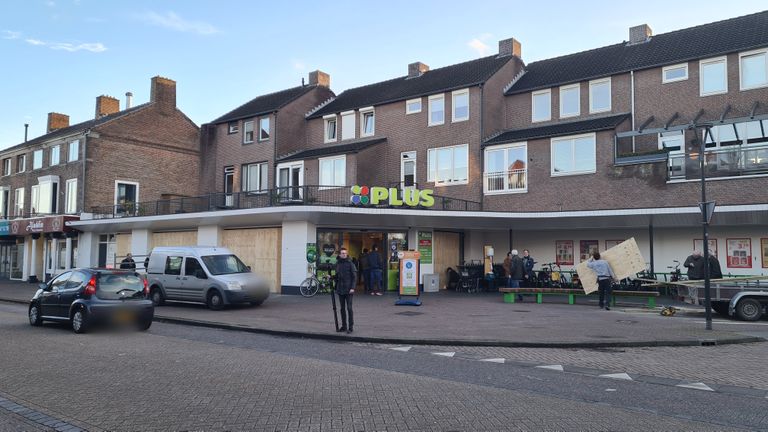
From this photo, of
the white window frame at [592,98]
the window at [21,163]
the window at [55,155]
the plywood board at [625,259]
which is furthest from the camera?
the window at [21,163]

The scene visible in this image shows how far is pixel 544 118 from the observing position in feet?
86.2

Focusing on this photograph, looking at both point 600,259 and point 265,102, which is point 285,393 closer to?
point 600,259

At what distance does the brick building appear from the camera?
32625 millimetres

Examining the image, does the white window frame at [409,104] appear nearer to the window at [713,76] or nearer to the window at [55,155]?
the window at [713,76]

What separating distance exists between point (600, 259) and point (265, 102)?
75.6 ft

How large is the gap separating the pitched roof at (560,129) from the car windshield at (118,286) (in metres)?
16.6

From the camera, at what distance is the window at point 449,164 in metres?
26.3

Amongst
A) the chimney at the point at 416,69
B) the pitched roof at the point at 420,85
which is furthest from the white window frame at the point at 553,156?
the chimney at the point at 416,69

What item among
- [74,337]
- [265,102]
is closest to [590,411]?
[74,337]

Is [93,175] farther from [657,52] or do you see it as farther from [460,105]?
[657,52]

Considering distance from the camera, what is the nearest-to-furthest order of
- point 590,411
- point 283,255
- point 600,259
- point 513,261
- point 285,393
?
point 590,411 < point 285,393 < point 600,259 < point 513,261 < point 283,255

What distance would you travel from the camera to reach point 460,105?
26.8 m

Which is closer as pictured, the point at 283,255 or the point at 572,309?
the point at 572,309

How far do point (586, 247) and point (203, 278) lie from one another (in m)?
16.0
